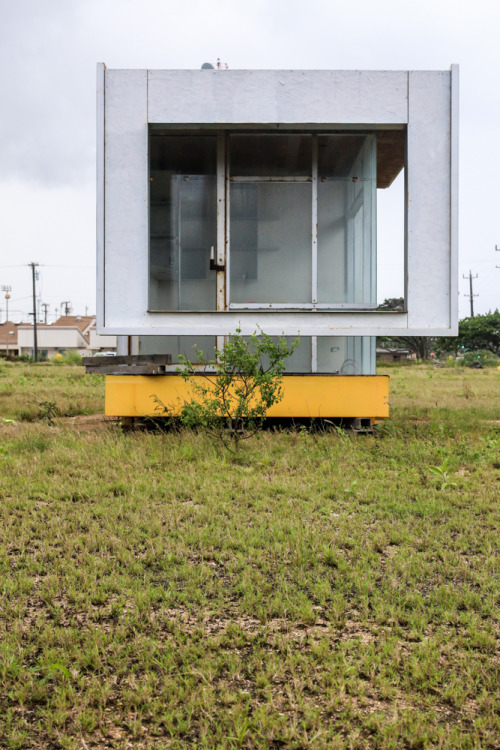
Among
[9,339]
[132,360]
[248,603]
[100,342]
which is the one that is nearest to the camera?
[248,603]

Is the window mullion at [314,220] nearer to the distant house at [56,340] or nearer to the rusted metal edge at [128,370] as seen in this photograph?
the rusted metal edge at [128,370]

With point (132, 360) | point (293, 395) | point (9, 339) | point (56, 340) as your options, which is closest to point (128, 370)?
point (132, 360)

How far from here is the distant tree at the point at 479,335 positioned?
62.0 metres

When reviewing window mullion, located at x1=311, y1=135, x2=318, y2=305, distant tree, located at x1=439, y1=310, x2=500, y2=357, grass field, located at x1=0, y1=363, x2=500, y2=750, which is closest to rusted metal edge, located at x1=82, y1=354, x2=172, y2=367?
grass field, located at x1=0, y1=363, x2=500, y2=750

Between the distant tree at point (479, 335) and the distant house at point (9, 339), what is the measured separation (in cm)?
5622

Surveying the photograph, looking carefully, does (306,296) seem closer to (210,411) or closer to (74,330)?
(210,411)

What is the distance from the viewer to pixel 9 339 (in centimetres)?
8725

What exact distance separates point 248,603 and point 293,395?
5036 millimetres

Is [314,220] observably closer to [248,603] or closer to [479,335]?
[248,603]

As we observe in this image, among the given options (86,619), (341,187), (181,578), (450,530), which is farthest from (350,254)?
(86,619)

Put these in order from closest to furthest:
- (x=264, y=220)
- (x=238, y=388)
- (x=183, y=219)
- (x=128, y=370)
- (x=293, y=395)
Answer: (x=238, y=388)
(x=128, y=370)
(x=293, y=395)
(x=264, y=220)
(x=183, y=219)

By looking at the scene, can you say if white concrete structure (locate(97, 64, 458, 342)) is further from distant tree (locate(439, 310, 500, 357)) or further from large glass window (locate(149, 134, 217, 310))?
distant tree (locate(439, 310, 500, 357))

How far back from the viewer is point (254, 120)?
808 cm

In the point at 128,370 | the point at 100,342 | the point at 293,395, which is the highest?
the point at 100,342
